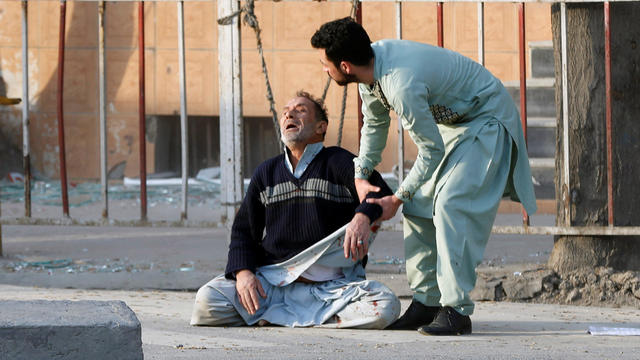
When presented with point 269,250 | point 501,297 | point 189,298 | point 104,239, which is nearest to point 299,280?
point 269,250

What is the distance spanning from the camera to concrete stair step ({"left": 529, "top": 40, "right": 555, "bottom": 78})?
8328mm

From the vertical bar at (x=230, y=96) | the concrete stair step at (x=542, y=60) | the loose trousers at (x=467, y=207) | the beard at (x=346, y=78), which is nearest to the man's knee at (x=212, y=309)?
the loose trousers at (x=467, y=207)

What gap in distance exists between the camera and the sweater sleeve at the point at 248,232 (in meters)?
3.78

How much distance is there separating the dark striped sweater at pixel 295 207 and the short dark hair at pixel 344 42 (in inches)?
22.0

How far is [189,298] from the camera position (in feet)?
14.5

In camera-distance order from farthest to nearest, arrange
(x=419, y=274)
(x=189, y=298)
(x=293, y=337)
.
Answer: (x=189, y=298)
(x=419, y=274)
(x=293, y=337)

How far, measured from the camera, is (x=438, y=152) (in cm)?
330

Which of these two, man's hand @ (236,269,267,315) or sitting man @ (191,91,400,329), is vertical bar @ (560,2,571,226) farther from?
man's hand @ (236,269,267,315)

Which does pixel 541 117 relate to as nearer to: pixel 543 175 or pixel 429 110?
pixel 543 175

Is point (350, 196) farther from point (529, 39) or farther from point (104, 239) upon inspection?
point (529, 39)

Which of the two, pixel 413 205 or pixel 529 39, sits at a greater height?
pixel 529 39

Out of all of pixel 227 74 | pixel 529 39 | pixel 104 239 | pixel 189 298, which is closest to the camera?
pixel 189 298

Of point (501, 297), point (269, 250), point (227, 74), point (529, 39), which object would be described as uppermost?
point (529, 39)

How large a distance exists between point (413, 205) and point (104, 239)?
3283mm
